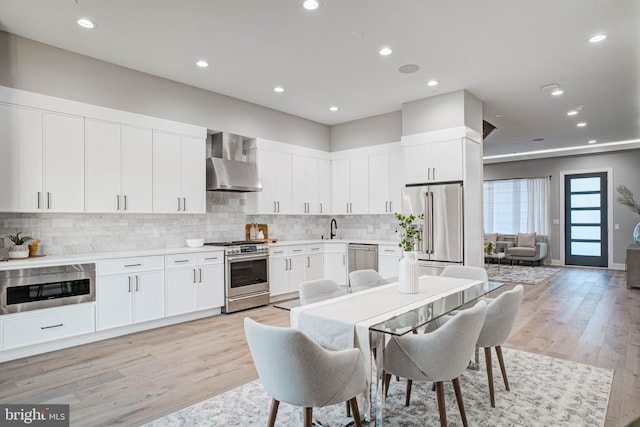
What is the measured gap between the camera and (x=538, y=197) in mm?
10078

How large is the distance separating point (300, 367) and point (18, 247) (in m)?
3.47

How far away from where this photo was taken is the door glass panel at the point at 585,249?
31.0 feet

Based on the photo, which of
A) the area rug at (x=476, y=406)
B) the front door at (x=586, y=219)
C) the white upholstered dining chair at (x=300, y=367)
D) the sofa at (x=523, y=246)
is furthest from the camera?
the sofa at (x=523, y=246)

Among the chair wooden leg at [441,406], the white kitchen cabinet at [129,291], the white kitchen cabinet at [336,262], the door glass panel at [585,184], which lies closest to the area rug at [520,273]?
the door glass panel at [585,184]

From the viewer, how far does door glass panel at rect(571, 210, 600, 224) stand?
9.44 m

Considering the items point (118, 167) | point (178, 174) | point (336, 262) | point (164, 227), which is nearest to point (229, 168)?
point (178, 174)

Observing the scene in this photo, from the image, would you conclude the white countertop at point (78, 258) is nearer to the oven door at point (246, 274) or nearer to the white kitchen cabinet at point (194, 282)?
the white kitchen cabinet at point (194, 282)

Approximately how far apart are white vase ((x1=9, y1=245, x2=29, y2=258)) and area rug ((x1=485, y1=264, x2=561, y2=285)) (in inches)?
302

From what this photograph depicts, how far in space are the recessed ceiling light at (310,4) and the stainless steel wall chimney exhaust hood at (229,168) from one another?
105 inches

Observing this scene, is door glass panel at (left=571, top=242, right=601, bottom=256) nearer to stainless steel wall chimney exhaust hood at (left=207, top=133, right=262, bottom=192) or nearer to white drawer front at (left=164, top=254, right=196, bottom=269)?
stainless steel wall chimney exhaust hood at (left=207, top=133, right=262, bottom=192)

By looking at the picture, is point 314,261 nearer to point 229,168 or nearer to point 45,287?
point 229,168

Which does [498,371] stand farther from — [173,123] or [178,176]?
[173,123]

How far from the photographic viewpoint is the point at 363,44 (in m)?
3.85

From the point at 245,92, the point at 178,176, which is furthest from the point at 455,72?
the point at 178,176
